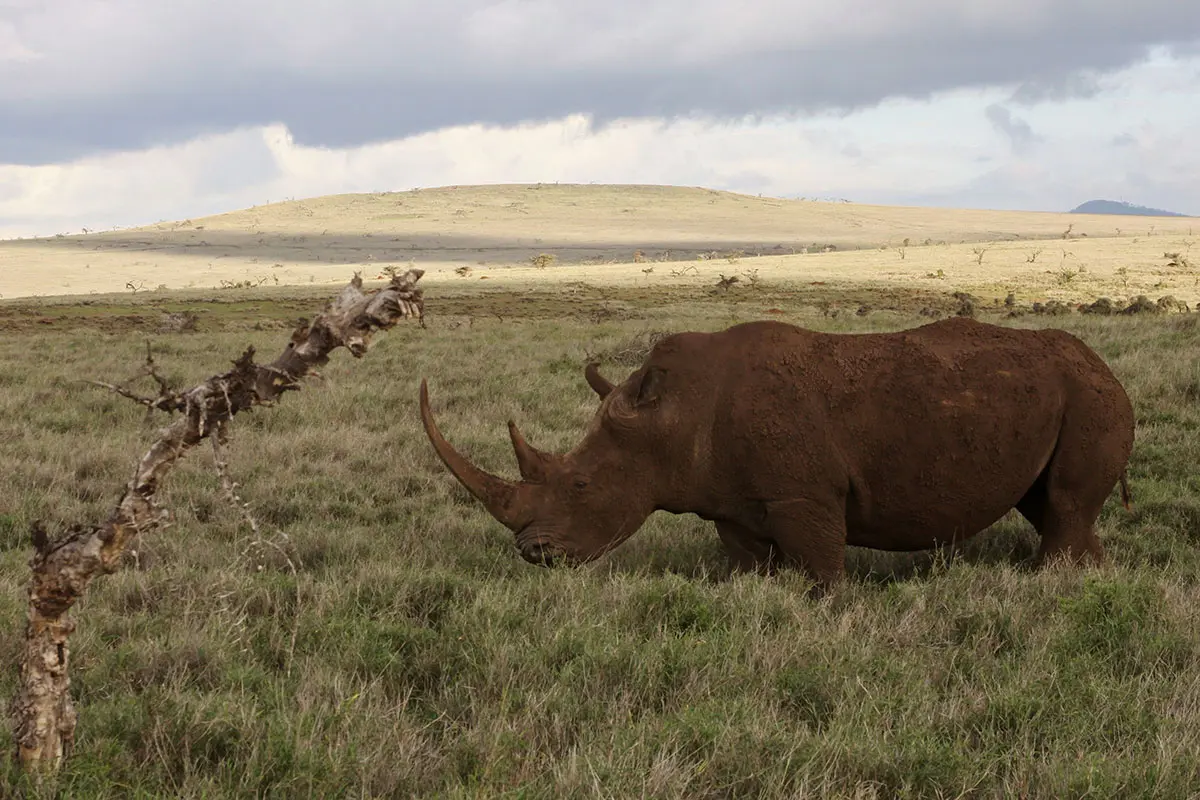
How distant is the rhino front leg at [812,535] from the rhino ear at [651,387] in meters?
0.92

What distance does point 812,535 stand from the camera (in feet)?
19.9

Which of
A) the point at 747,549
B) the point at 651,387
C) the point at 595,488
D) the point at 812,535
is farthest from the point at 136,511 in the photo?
the point at 747,549

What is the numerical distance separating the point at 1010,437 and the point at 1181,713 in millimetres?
2367

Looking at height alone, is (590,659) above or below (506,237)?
below

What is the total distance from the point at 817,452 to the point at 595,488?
1287 mm

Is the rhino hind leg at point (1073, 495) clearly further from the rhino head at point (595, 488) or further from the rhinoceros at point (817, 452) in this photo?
the rhino head at point (595, 488)

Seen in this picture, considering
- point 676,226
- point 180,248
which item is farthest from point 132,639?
point 676,226

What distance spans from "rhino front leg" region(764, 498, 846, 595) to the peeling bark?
307 cm

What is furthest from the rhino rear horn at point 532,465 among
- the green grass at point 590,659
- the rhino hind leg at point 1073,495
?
the rhino hind leg at point 1073,495

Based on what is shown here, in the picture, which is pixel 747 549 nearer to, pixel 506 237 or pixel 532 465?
pixel 532 465

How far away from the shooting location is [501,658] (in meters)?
4.71

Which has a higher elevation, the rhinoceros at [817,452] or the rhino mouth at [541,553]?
the rhinoceros at [817,452]

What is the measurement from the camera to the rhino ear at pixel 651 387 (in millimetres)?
6289

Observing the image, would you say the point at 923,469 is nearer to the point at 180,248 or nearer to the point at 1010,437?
the point at 1010,437
